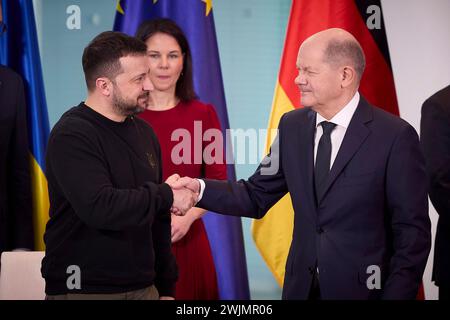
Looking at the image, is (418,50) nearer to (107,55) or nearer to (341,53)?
(341,53)

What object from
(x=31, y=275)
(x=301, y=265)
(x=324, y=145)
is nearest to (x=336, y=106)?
(x=324, y=145)

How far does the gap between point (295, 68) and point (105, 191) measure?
229 centimetres

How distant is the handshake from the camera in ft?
10.6

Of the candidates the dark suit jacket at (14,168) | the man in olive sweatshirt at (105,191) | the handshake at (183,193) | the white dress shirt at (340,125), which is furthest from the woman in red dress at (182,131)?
the white dress shirt at (340,125)

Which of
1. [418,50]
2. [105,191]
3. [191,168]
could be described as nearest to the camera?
[105,191]

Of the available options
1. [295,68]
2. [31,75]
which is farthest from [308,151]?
[31,75]

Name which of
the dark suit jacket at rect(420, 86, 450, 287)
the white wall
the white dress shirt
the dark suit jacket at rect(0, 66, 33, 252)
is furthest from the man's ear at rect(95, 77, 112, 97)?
the white wall

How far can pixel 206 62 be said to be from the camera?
4465 millimetres

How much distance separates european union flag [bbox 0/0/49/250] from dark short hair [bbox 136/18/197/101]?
81 centimetres

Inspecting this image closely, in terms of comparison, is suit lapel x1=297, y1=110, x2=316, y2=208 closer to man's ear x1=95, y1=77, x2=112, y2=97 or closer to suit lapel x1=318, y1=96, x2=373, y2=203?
suit lapel x1=318, y1=96, x2=373, y2=203

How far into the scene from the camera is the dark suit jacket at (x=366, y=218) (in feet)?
8.93

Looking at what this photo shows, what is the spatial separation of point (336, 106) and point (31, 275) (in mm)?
1860
